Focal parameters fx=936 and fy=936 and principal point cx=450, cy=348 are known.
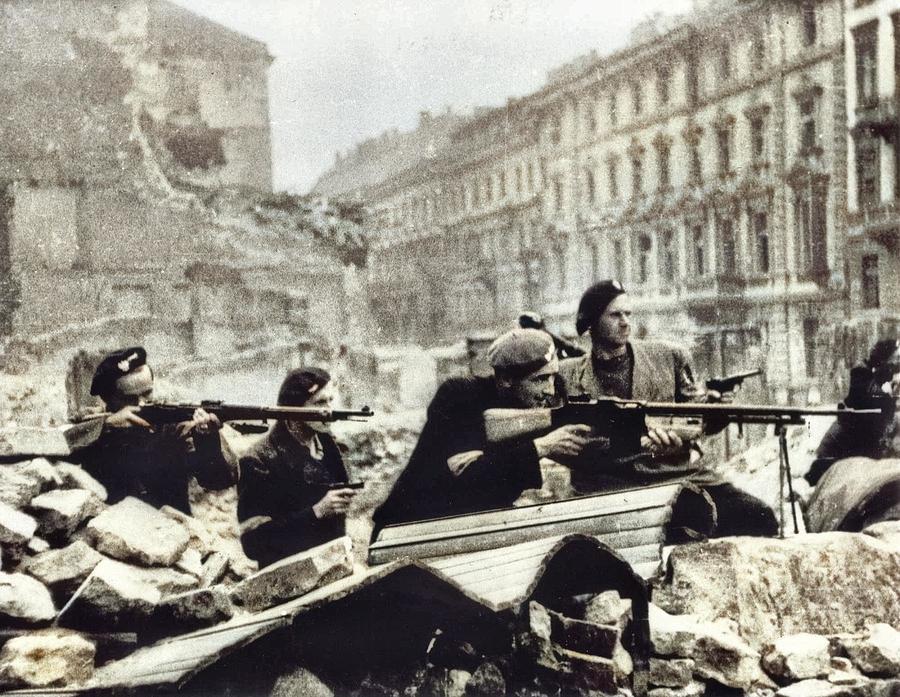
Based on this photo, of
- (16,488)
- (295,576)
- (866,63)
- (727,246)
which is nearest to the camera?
(295,576)

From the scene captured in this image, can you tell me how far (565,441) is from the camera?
5.09 meters

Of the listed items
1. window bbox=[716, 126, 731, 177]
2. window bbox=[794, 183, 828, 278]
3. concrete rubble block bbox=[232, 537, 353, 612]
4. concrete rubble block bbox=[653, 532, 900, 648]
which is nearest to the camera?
concrete rubble block bbox=[232, 537, 353, 612]

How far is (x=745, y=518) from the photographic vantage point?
201 inches

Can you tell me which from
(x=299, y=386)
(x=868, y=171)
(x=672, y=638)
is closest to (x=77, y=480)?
(x=299, y=386)

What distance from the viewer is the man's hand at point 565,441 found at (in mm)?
5090

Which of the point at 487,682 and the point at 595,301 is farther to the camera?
the point at 595,301

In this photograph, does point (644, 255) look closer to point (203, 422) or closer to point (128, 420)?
point (203, 422)

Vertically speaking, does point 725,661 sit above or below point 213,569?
below

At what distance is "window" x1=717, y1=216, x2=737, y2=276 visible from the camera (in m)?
5.34

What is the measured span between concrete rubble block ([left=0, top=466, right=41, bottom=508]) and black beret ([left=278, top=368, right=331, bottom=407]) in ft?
4.55

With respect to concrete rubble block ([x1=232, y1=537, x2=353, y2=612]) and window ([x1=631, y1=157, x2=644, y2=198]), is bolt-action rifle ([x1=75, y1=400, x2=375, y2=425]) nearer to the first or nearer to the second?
concrete rubble block ([x1=232, y1=537, x2=353, y2=612])

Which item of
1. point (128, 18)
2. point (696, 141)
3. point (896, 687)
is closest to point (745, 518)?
point (896, 687)

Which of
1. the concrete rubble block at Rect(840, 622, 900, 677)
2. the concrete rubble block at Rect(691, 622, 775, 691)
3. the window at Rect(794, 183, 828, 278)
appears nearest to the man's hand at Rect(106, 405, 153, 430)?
the concrete rubble block at Rect(691, 622, 775, 691)

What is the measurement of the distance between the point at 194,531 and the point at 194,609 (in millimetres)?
566
